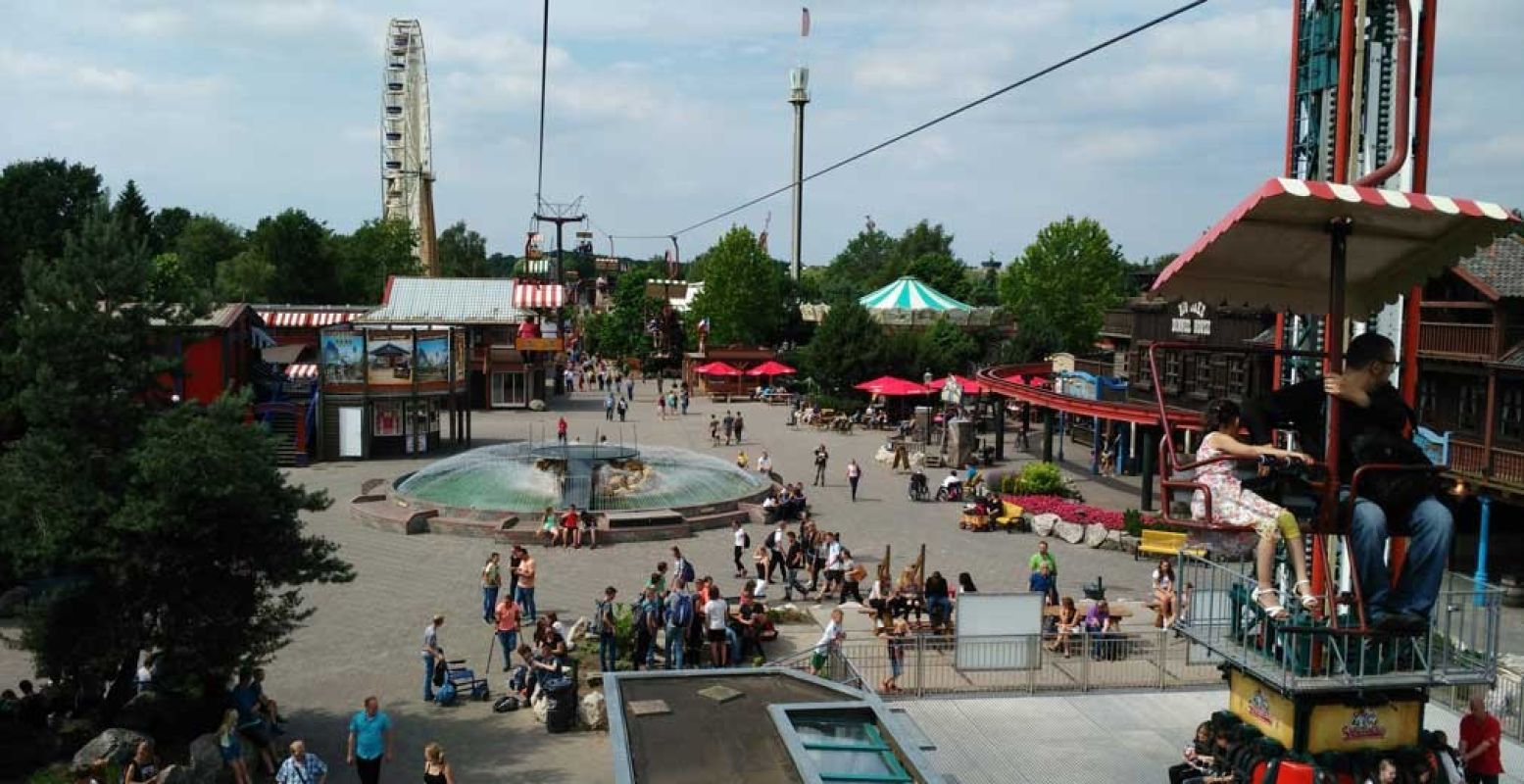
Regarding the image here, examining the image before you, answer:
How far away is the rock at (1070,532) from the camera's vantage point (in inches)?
1180

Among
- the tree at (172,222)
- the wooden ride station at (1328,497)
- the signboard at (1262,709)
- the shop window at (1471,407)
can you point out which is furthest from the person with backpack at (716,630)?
the tree at (172,222)

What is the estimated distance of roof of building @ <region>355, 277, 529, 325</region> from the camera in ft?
220

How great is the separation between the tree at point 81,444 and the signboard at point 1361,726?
39.1ft

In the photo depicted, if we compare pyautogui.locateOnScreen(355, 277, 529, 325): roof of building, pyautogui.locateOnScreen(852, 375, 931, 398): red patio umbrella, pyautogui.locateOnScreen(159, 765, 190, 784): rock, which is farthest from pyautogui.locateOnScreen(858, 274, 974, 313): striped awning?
pyautogui.locateOnScreen(159, 765, 190, 784): rock

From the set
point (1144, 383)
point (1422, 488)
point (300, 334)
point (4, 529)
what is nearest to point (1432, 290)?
point (1144, 383)

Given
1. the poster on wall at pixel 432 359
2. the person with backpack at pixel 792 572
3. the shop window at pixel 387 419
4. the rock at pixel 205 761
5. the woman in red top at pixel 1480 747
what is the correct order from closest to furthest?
the woman in red top at pixel 1480 747 < the rock at pixel 205 761 < the person with backpack at pixel 792 572 < the shop window at pixel 387 419 < the poster on wall at pixel 432 359

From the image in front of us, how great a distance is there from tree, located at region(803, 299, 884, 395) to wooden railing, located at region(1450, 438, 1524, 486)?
33003 mm

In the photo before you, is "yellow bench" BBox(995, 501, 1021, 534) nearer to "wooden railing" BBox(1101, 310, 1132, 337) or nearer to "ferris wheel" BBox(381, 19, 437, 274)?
"wooden railing" BBox(1101, 310, 1132, 337)

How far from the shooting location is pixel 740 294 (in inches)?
3110

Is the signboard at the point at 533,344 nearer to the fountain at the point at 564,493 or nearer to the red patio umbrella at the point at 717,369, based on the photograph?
the red patio umbrella at the point at 717,369

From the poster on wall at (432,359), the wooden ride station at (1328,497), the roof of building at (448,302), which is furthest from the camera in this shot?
the roof of building at (448,302)

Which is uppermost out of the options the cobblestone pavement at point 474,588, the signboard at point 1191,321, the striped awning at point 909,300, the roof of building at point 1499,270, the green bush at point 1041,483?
the striped awning at point 909,300

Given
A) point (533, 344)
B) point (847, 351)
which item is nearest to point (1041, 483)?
point (847, 351)

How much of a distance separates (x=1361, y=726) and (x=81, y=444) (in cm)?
1340
